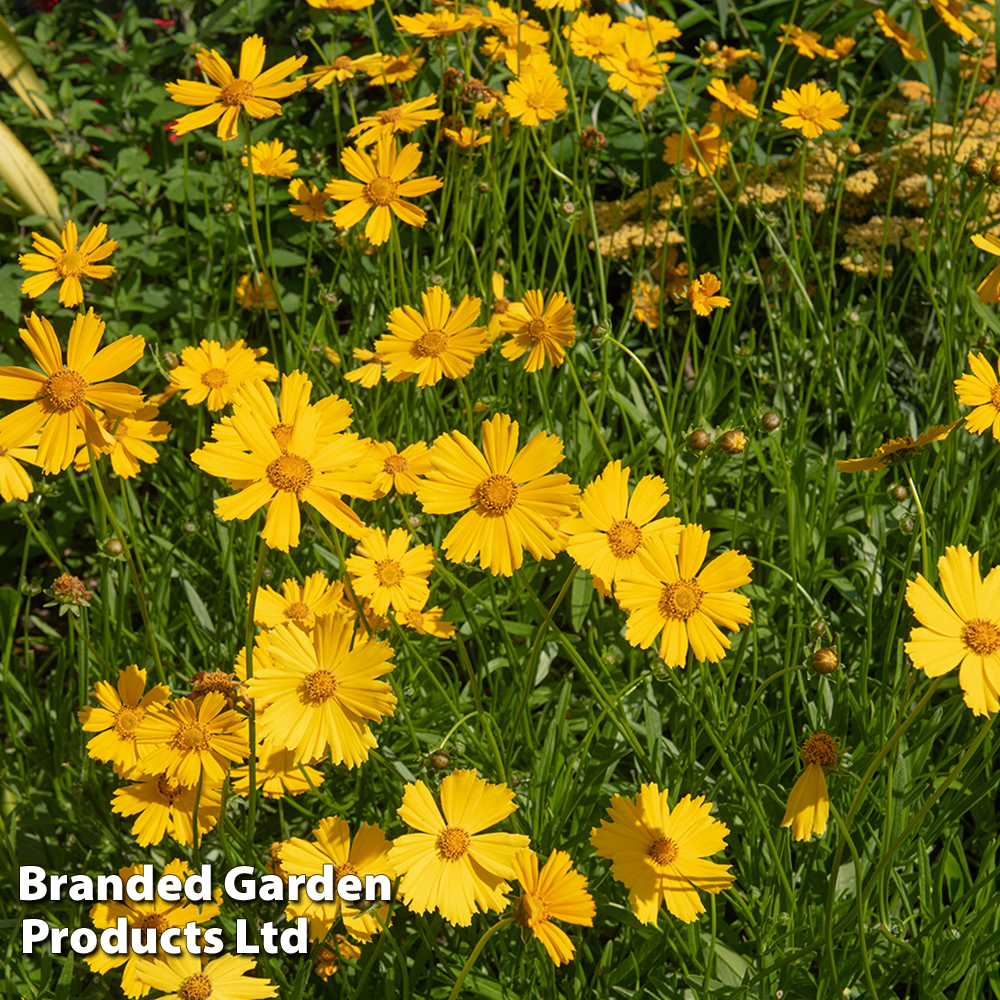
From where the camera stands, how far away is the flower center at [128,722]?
4.11 ft

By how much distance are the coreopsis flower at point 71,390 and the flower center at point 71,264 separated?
27 cm

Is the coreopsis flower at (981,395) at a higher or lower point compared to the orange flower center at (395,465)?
lower

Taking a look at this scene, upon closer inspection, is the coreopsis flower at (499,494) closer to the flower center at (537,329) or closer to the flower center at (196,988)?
the flower center at (537,329)

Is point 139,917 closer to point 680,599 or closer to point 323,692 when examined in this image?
point 323,692

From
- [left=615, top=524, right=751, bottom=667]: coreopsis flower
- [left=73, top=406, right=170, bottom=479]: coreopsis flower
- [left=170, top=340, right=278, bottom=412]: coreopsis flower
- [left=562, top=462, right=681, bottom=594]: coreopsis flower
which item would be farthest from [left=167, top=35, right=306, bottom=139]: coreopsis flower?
[left=615, top=524, right=751, bottom=667]: coreopsis flower

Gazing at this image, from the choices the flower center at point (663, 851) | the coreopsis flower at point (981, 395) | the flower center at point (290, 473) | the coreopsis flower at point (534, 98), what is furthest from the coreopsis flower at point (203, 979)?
the coreopsis flower at point (534, 98)

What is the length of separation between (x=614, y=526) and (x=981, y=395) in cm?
47

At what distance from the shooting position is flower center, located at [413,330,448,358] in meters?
1.40

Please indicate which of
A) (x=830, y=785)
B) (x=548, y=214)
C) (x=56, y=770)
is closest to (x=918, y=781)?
(x=830, y=785)

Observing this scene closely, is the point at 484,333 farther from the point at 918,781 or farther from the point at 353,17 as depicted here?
the point at 353,17

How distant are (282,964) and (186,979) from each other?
292 millimetres

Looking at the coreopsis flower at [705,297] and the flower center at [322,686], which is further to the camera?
the coreopsis flower at [705,297]

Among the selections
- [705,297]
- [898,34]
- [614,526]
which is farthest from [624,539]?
[898,34]

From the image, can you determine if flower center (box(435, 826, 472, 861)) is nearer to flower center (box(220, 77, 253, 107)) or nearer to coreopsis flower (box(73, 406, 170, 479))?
coreopsis flower (box(73, 406, 170, 479))
